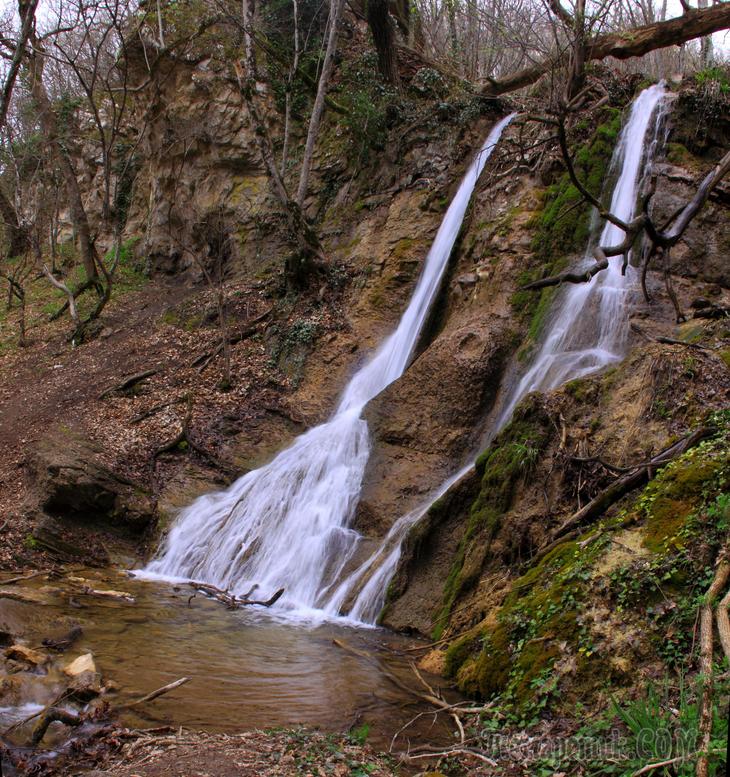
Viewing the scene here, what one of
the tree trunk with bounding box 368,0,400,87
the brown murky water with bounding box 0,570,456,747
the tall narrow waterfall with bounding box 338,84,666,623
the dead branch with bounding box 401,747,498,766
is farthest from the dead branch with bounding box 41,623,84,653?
the tree trunk with bounding box 368,0,400,87

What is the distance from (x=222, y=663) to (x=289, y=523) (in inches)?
141

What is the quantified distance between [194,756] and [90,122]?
27953 mm

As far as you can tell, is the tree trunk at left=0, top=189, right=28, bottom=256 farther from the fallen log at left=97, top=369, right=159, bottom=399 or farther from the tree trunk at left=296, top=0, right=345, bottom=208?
the tree trunk at left=296, top=0, right=345, bottom=208

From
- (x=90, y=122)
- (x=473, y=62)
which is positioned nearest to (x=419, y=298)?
(x=473, y=62)

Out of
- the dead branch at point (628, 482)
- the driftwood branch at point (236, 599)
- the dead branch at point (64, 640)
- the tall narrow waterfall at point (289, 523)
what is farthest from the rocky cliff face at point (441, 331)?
the dead branch at point (64, 640)

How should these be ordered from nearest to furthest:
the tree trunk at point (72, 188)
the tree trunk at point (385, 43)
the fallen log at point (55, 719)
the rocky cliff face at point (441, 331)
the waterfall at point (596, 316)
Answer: the fallen log at point (55, 719), the rocky cliff face at point (441, 331), the waterfall at point (596, 316), the tree trunk at point (385, 43), the tree trunk at point (72, 188)

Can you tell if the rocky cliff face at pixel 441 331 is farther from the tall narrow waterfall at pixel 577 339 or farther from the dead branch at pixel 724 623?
the dead branch at pixel 724 623

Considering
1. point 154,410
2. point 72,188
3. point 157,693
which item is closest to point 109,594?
point 157,693

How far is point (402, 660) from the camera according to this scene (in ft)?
20.8

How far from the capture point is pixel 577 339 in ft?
29.7

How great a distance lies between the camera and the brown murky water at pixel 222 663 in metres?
4.93

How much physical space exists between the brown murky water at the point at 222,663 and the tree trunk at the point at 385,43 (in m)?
14.0

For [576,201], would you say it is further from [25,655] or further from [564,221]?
[25,655]

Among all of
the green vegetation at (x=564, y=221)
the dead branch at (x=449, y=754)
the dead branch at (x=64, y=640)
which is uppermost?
the green vegetation at (x=564, y=221)
